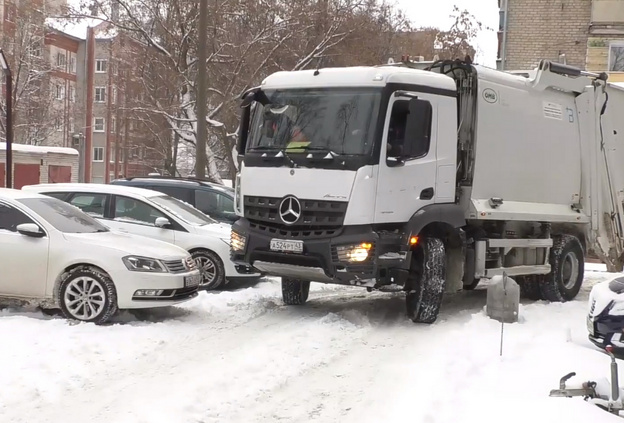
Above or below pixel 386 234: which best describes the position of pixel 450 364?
below

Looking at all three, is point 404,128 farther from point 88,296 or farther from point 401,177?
point 88,296

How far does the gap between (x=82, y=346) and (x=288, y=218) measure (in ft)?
8.89

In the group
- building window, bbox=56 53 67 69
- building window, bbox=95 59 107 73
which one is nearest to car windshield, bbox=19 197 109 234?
building window, bbox=56 53 67 69

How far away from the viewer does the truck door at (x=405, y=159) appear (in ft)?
28.1

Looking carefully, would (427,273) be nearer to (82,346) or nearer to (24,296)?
(82,346)

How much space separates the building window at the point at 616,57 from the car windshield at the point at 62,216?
1870cm

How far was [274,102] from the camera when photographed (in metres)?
9.36

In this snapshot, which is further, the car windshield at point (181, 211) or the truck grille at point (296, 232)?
the car windshield at point (181, 211)

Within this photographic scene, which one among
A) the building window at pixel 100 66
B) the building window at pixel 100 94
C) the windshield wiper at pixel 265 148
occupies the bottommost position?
the windshield wiper at pixel 265 148

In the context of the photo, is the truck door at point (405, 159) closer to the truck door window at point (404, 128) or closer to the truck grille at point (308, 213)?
the truck door window at point (404, 128)

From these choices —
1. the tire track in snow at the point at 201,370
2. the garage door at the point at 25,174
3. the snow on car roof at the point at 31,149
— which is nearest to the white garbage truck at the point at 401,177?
the tire track in snow at the point at 201,370

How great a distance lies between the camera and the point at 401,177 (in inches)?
343

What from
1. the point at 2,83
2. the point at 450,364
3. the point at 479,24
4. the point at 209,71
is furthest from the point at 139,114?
the point at 450,364

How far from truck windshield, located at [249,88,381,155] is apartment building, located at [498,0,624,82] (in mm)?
16403
